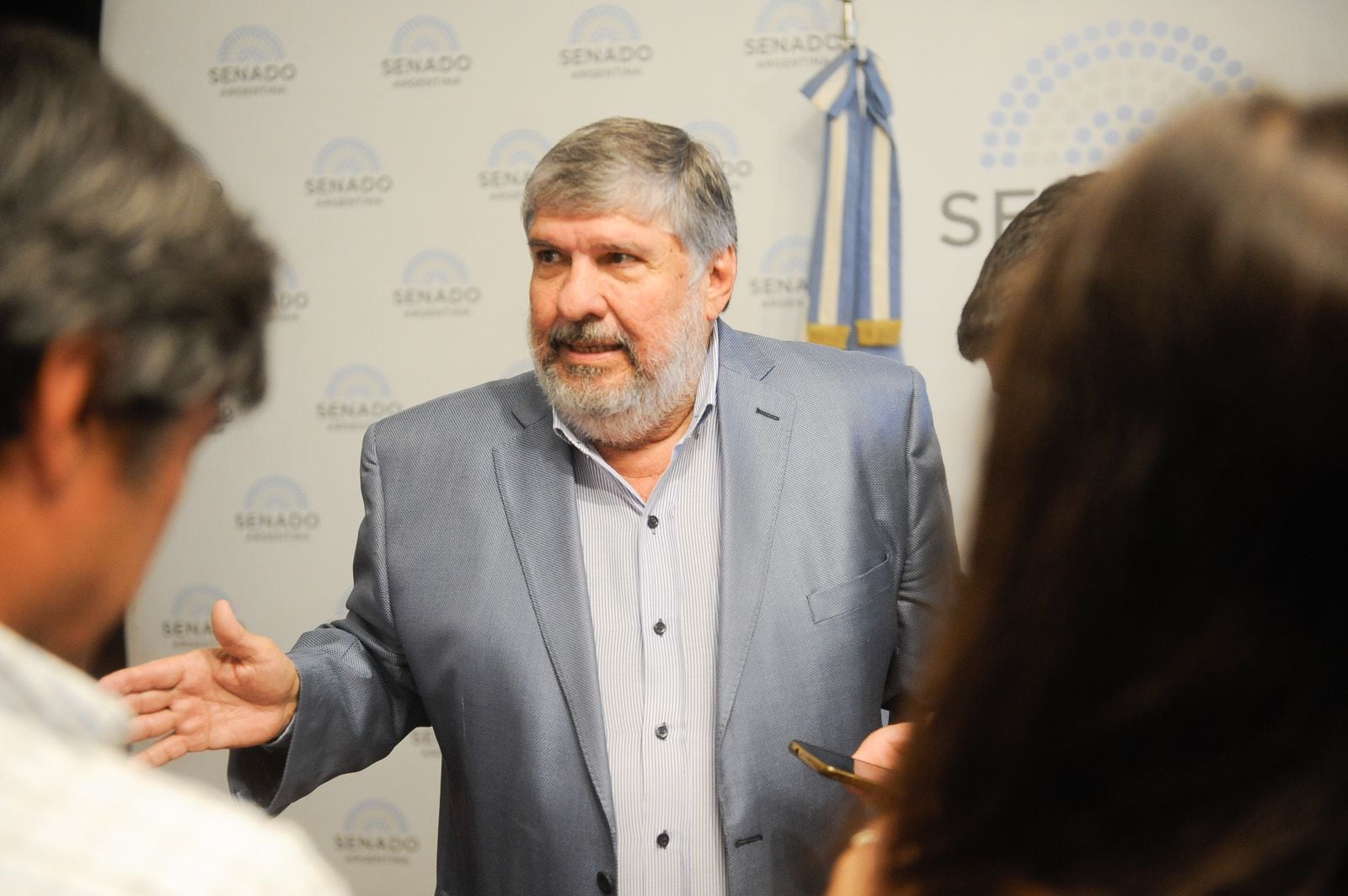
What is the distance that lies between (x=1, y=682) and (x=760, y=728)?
1344mm

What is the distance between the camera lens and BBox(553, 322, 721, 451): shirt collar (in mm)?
1975

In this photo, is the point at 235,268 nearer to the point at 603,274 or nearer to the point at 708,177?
the point at 603,274

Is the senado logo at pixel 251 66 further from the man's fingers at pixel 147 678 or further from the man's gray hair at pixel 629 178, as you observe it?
the man's fingers at pixel 147 678

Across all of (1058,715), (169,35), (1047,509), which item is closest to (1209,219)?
(1047,509)

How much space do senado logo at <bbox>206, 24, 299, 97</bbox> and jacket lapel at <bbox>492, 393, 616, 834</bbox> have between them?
1.95 meters

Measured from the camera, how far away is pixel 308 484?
336 cm

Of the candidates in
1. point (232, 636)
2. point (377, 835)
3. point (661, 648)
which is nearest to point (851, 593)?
point (661, 648)

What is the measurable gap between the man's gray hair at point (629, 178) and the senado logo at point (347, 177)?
4.83ft

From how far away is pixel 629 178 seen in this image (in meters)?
1.92

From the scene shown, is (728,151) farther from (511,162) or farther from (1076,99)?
(1076,99)

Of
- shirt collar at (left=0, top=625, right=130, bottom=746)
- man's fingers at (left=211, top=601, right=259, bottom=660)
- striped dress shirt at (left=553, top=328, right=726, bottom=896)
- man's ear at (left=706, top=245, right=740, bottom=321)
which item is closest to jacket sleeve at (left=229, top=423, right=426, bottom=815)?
man's fingers at (left=211, top=601, right=259, bottom=660)

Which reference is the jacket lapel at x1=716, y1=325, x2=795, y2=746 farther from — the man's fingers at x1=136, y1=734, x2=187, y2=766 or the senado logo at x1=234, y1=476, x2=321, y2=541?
the senado logo at x1=234, y1=476, x2=321, y2=541

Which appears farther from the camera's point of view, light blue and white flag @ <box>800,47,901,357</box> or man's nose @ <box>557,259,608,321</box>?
light blue and white flag @ <box>800,47,901,357</box>

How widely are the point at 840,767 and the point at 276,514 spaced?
8.46ft
